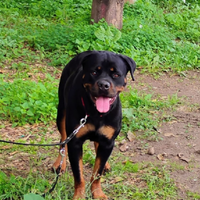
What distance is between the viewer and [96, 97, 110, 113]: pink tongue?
132 inches

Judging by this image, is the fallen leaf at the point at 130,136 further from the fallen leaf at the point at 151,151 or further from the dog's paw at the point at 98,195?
the dog's paw at the point at 98,195

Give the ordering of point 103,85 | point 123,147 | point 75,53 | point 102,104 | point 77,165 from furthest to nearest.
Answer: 1. point 75,53
2. point 123,147
3. point 77,165
4. point 102,104
5. point 103,85

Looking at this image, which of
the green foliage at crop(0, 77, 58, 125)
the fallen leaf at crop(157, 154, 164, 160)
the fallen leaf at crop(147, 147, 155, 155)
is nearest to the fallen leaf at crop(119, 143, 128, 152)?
the fallen leaf at crop(147, 147, 155, 155)

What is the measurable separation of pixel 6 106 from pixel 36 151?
104 centimetres

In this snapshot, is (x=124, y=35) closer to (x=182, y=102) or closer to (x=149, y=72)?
(x=149, y=72)

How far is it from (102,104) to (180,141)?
222 cm

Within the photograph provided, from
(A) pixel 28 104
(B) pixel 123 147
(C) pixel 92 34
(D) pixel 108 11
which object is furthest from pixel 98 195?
(D) pixel 108 11

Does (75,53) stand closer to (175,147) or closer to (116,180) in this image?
(175,147)

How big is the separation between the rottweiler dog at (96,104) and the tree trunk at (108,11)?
193 inches

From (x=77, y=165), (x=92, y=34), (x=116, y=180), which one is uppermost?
(x=77, y=165)

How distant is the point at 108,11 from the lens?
8.42m

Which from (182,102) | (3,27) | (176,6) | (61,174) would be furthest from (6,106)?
(176,6)

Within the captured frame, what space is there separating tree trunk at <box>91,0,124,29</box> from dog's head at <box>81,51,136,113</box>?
17.0 ft

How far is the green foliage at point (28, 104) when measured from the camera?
5.29m
